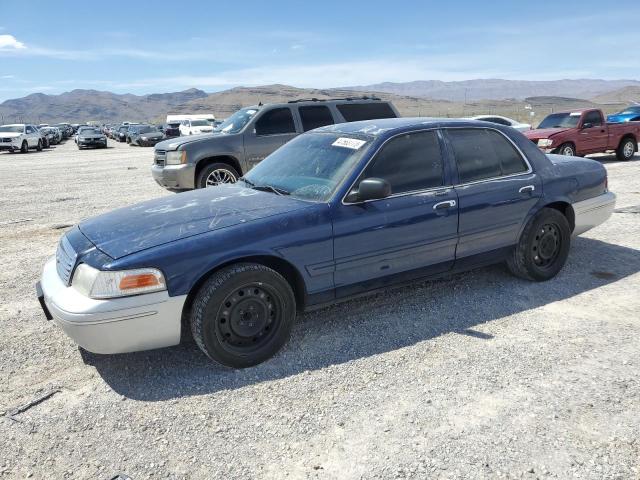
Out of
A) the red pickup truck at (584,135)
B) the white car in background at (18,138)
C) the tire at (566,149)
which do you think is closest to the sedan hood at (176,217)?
the red pickup truck at (584,135)

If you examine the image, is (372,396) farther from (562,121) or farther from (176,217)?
(562,121)

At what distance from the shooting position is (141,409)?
301 centimetres

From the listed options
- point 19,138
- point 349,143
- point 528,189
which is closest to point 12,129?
point 19,138

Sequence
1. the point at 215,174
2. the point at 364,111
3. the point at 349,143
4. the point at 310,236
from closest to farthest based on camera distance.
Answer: the point at 310,236, the point at 349,143, the point at 215,174, the point at 364,111

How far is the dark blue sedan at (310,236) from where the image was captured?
3.11 meters

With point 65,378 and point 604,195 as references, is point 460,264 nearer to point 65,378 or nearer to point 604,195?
point 604,195

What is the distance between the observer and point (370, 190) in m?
3.57

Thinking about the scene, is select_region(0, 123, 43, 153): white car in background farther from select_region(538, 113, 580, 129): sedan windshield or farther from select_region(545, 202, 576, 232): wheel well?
select_region(545, 202, 576, 232): wheel well

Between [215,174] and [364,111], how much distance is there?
3.25 metres

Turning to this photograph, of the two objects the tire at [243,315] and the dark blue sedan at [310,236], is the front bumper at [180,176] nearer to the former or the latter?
the dark blue sedan at [310,236]

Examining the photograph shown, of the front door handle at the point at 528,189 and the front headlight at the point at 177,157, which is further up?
the front headlight at the point at 177,157

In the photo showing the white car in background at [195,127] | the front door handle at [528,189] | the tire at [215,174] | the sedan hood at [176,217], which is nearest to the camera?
the sedan hood at [176,217]

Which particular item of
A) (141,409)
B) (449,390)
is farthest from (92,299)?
(449,390)

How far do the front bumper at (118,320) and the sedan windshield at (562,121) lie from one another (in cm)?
1313
